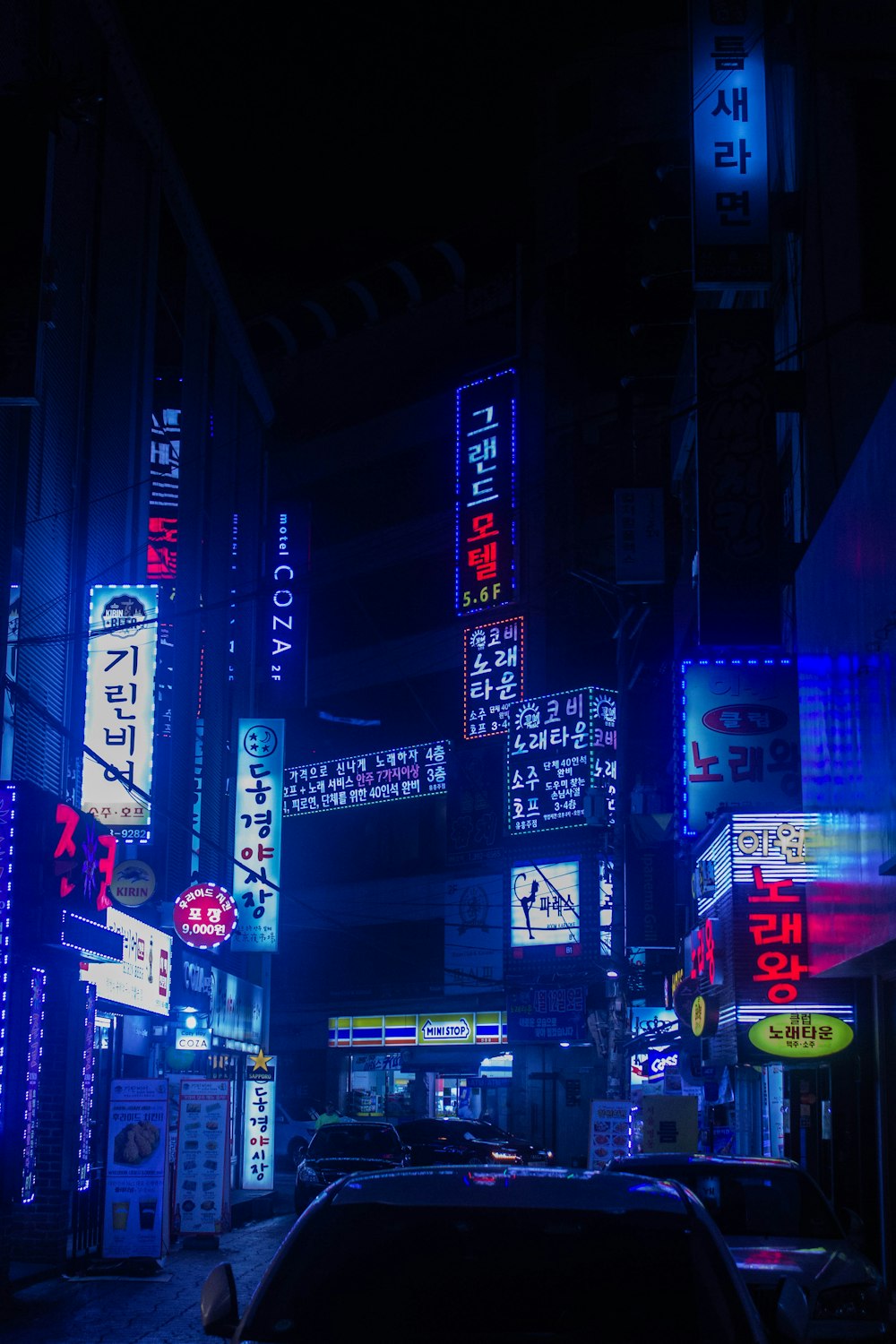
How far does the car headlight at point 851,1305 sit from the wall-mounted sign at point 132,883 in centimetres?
1557

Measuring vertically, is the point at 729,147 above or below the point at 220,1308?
above

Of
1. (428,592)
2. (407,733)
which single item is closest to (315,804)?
(407,733)

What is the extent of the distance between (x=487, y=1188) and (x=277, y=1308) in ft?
2.37

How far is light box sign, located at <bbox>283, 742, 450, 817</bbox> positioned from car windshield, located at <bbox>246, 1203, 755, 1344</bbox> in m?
44.3

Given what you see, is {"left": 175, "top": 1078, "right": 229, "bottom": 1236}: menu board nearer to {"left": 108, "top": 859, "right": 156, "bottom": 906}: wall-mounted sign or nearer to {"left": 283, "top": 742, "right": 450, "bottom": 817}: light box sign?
{"left": 108, "top": 859, "right": 156, "bottom": 906}: wall-mounted sign

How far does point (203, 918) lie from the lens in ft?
86.4

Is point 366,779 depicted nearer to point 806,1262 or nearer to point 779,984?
point 779,984

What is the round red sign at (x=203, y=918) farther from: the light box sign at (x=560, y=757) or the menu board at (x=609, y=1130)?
the light box sign at (x=560, y=757)

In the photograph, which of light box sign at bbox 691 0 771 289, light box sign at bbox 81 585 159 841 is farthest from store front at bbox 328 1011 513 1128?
light box sign at bbox 691 0 771 289

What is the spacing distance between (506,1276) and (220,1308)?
0.96 m

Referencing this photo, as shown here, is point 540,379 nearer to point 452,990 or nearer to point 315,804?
point 315,804

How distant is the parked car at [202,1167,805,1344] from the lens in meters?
4.42

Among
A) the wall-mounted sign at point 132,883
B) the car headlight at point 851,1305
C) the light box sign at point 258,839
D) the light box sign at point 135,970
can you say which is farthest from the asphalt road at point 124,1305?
the light box sign at point 258,839

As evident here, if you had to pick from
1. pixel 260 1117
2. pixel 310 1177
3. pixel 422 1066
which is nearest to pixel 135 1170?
pixel 310 1177
